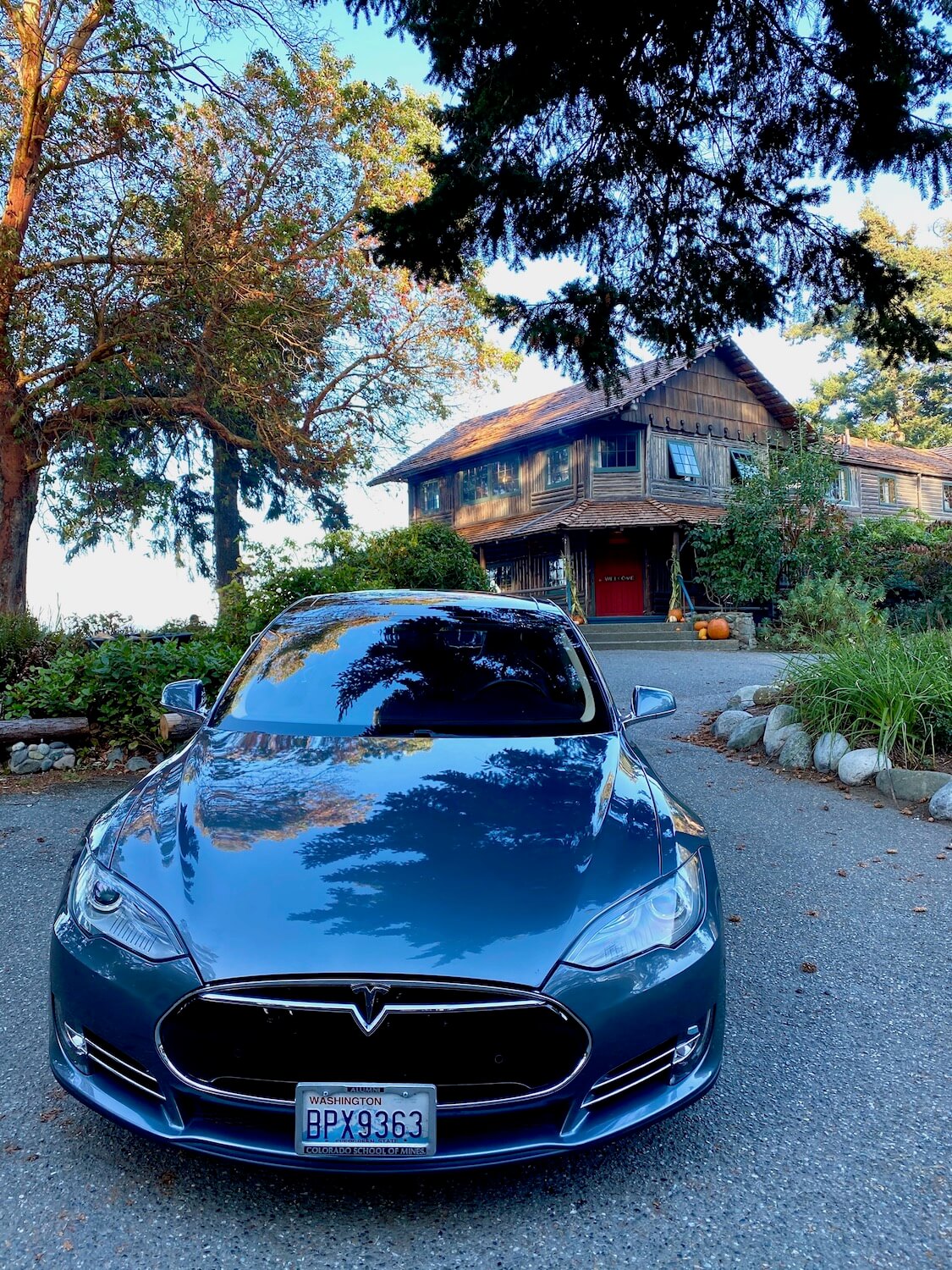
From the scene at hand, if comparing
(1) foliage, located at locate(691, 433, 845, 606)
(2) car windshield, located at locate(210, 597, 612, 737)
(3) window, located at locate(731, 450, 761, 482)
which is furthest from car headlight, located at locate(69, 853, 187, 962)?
(3) window, located at locate(731, 450, 761, 482)

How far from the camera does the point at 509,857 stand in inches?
78.7

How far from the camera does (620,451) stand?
22906mm

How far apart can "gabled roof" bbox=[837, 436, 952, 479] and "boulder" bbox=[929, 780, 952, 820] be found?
2509cm

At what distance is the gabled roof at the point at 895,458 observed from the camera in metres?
28.8

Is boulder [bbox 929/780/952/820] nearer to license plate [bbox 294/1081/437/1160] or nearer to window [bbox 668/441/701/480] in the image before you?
license plate [bbox 294/1081/437/1160]

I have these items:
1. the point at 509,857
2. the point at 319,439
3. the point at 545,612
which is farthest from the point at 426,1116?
the point at 319,439

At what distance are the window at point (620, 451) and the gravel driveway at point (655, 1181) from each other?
20664 millimetres

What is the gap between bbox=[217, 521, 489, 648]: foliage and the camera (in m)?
7.80

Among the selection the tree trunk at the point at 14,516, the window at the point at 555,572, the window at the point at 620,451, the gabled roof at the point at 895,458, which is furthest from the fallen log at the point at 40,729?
the gabled roof at the point at 895,458

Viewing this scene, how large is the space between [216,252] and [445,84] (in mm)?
6060

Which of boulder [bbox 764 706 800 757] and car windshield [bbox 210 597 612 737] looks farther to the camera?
boulder [bbox 764 706 800 757]

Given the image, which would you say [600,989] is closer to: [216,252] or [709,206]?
[709,206]

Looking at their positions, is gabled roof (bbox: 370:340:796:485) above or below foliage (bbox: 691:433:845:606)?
above

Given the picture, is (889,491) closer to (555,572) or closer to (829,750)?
(555,572)
